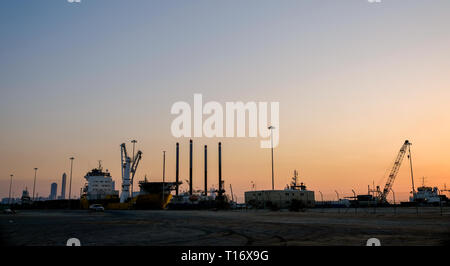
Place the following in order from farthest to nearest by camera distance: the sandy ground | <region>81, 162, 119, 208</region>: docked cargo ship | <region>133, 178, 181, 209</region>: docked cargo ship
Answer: <region>81, 162, 119, 208</region>: docked cargo ship < <region>133, 178, 181, 209</region>: docked cargo ship < the sandy ground

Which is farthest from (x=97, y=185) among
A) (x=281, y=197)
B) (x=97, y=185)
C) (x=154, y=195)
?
(x=281, y=197)

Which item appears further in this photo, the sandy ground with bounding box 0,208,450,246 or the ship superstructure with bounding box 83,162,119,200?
the ship superstructure with bounding box 83,162,119,200

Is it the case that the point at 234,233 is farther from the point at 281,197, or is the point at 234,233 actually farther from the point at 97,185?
the point at 97,185

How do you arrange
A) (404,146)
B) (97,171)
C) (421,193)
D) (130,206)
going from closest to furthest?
(130,206) < (404,146) < (97,171) < (421,193)

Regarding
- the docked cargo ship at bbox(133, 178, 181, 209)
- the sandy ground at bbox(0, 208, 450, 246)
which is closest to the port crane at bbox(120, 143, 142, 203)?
the docked cargo ship at bbox(133, 178, 181, 209)

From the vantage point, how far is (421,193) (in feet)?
542

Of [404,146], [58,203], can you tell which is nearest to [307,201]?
[404,146]

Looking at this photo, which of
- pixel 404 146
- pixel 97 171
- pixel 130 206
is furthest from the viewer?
pixel 97 171

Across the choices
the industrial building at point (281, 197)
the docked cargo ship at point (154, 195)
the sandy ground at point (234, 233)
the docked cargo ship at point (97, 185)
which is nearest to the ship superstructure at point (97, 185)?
the docked cargo ship at point (97, 185)

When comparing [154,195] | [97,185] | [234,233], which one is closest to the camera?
[234,233]

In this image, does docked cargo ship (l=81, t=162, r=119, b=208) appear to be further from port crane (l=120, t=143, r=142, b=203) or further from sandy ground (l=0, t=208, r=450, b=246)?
sandy ground (l=0, t=208, r=450, b=246)
